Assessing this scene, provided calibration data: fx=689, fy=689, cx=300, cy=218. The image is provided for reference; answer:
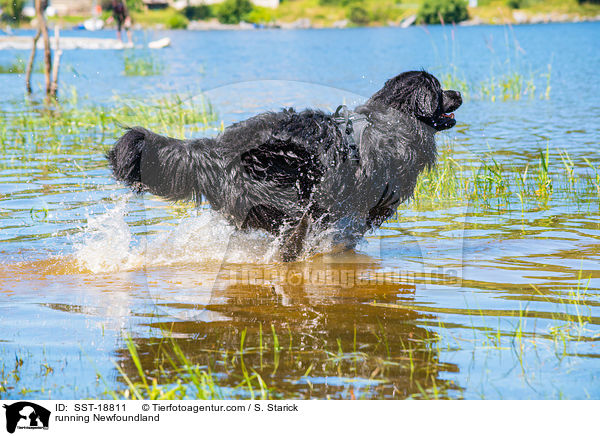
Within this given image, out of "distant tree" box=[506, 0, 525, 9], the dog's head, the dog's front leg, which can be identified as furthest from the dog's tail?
"distant tree" box=[506, 0, 525, 9]

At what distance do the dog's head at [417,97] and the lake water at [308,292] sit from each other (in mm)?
517

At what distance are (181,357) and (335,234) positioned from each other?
2.40 metres

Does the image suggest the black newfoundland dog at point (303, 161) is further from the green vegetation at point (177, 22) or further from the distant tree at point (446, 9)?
the green vegetation at point (177, 22)

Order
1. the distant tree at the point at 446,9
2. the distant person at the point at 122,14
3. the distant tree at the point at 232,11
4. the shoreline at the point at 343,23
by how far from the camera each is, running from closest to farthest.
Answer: the distant person at the point at 122,14, the distant tree at the point at 446,9, the shoreline at the point at 343,23, the distant tree at the point at 232,11

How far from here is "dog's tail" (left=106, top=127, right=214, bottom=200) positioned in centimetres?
455

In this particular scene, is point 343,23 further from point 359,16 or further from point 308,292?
point 308,292

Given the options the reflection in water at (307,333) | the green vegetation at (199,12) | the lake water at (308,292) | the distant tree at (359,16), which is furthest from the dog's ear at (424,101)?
the green vegetation at (199,12)

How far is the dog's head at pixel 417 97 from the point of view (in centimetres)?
493

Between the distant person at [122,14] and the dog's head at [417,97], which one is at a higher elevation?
the distant person at [122,14]

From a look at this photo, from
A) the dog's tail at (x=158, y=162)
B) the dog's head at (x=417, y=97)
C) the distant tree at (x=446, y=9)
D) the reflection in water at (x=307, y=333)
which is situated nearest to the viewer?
the reflection in water at (x=307, y=333)

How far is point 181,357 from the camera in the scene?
3.28 m
